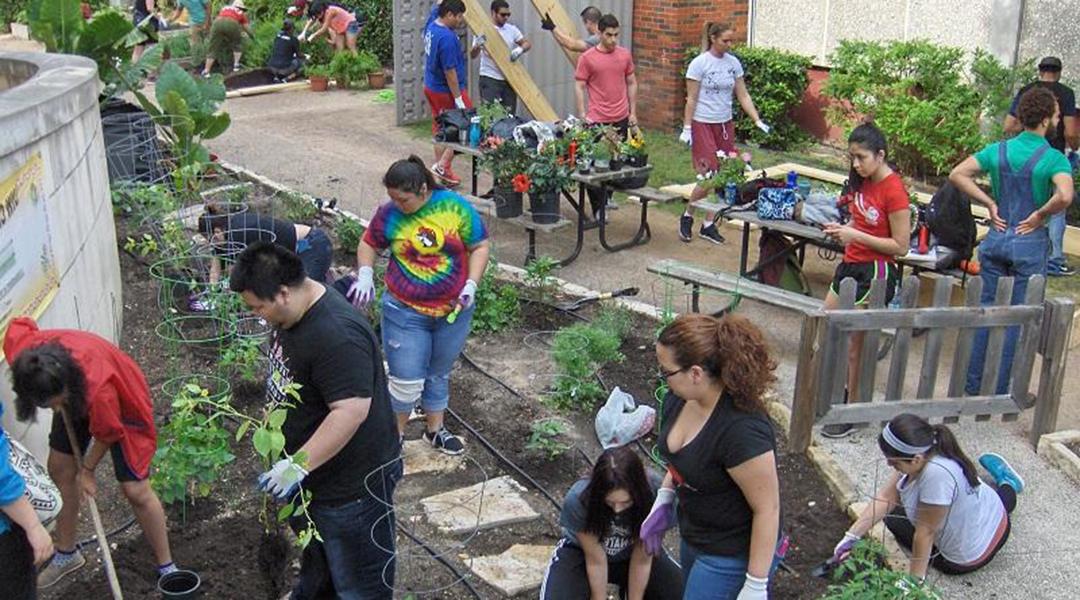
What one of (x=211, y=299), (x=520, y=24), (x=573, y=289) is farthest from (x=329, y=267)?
(x=520, y=24)

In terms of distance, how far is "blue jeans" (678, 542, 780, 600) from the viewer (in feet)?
12.5

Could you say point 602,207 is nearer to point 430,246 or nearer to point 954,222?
point 954,222

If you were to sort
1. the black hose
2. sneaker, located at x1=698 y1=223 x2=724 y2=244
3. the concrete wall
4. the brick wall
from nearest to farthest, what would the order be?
1. the black hose
2. the concrete wall
3. sneaker, located at x1=698 y1=223 x2=724 y2=244
4. the brick wall

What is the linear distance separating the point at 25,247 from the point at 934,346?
15.3 feet

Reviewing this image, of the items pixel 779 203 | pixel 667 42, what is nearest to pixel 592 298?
pixel 779 203

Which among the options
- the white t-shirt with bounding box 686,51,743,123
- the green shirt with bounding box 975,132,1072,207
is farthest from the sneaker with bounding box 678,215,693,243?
the green shirt with bounding box 975,132,1072,207

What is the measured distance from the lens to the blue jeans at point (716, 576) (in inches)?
150

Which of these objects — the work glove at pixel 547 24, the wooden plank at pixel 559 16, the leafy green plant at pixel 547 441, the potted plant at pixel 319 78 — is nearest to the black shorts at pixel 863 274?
the leafy green plant at pixel 547 441

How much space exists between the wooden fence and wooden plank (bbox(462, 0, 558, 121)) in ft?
24.3

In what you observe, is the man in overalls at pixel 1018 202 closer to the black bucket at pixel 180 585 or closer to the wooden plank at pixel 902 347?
the wooden plank at pixel 902 347

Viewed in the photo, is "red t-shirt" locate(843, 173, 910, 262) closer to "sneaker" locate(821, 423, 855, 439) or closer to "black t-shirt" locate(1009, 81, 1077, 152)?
"sneaker" locate(821, 423, 855, 439)

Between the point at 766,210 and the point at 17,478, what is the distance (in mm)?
5768

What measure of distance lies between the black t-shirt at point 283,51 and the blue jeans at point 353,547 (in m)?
14.2

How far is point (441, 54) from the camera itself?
11641 mm
